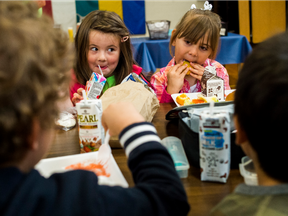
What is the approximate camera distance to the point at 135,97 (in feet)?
3.68

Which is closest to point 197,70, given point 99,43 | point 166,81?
point 166,81

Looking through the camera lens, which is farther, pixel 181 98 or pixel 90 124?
pixel 181 98

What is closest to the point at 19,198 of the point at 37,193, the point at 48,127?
the point at 37,193

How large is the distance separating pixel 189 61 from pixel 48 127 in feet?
5.26

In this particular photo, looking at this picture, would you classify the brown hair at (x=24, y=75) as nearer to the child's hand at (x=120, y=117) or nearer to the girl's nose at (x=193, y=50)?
the child's hand at (x=120, y=117)

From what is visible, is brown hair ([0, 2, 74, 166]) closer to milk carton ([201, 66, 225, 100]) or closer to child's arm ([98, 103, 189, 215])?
child's arm ([98, 103, 189, 215])

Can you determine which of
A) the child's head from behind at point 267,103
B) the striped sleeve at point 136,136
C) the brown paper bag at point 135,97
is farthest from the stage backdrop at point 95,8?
the child's head from behind at point 267,103

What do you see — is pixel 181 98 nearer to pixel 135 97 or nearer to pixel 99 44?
pixel 135 97

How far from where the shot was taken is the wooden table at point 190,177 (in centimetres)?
65

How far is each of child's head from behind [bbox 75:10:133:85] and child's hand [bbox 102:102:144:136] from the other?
101 cm

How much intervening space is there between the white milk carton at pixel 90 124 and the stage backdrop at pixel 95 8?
454cm

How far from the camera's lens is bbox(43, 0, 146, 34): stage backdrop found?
5.22m

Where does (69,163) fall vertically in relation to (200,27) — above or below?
below

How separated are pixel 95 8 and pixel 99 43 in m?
3.89
